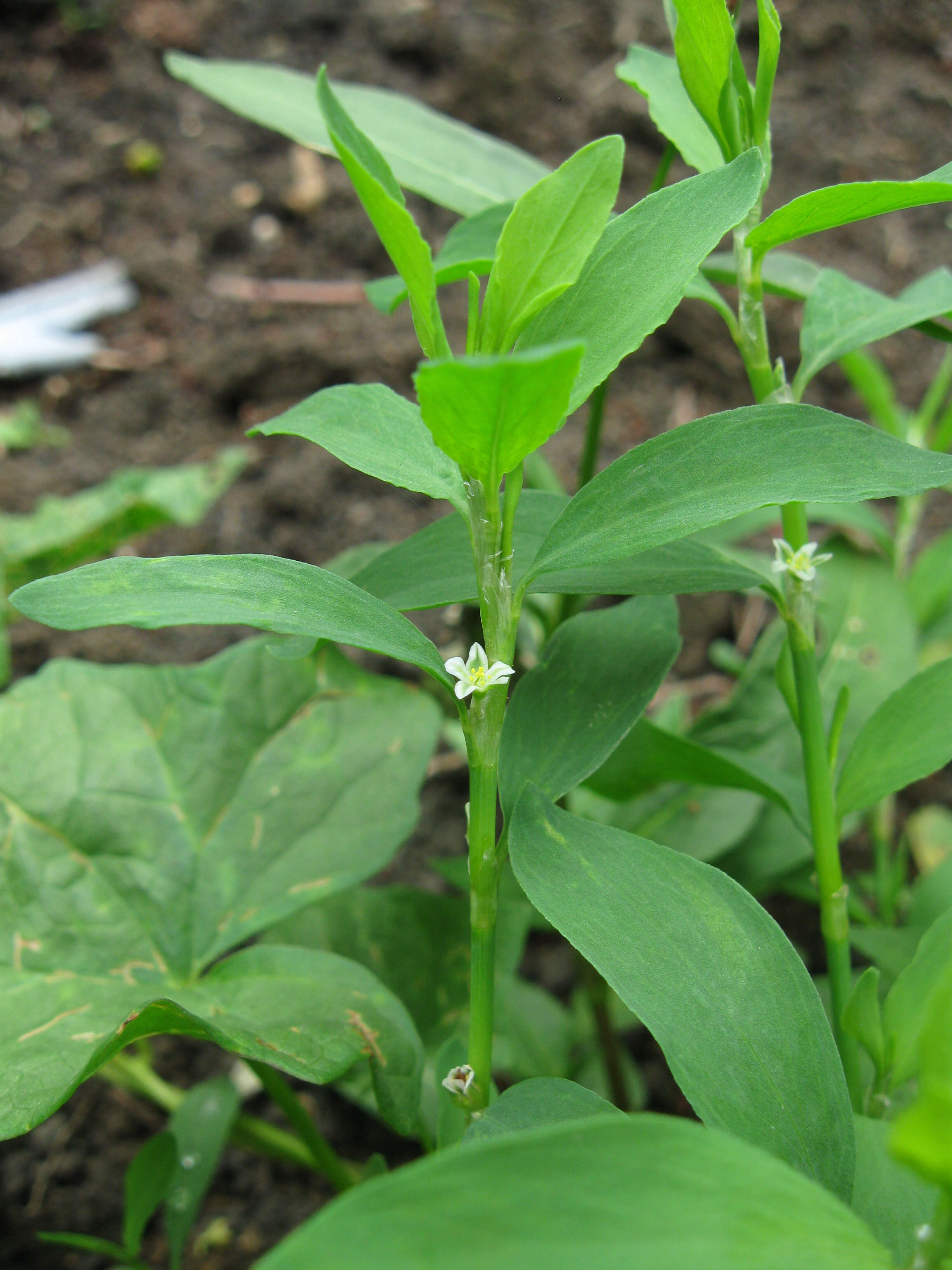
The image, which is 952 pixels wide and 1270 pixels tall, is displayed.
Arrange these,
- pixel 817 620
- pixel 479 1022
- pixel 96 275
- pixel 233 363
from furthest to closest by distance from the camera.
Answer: pixel 96 275
pixel 233 363
pixel 817 620
pixel 479 1022

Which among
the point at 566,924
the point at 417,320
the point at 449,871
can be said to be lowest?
the point at 449,871

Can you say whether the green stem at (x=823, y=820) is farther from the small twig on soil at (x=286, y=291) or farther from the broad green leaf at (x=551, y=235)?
the small twig on soil at (x=286, y=291)

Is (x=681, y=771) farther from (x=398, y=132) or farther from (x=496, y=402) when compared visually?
(x=398, y=132)

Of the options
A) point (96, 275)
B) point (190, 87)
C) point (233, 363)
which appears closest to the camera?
point (233, 363)

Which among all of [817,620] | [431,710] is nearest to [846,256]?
[817,620]

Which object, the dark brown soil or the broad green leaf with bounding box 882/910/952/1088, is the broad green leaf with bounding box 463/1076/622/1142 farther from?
the dark brown soil

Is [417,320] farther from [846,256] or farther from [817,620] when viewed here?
[846,256]

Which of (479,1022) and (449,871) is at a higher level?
(479,1022)

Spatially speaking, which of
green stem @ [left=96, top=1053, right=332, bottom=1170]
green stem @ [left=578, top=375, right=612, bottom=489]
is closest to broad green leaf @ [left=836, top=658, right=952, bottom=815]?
green stem @ [left=578, top=375, right=612, bottom=489]
